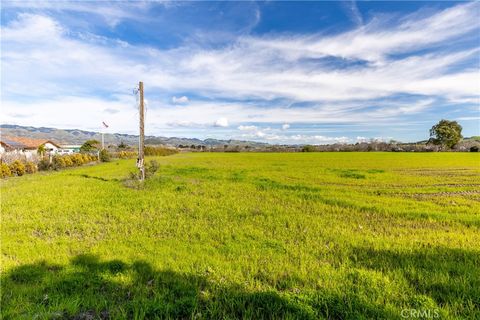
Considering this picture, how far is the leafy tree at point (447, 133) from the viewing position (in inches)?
3177

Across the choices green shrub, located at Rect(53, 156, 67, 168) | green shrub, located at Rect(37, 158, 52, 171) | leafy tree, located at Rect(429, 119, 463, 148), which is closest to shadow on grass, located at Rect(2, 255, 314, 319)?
green shrub, located at Rect(37, 158, 52, 171)

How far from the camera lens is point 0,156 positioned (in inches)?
923

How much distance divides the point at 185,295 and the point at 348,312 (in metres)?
2.55

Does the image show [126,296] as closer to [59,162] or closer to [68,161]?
[59,162]

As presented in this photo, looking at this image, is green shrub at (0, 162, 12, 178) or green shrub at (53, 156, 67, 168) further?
green shrub at (53, 156, 67, 168)

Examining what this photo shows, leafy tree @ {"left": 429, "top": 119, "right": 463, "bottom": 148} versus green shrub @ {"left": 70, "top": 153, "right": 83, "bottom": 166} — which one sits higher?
leafy tree @ {"left": 429, "top": 119, "right": 463, "bottom": 148}

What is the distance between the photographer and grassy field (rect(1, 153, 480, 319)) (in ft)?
12.0

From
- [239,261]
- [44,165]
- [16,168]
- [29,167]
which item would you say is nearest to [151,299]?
[239,261]

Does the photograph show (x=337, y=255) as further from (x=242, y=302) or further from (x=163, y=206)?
(x=163, y=206)

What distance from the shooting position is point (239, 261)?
5.14 meters

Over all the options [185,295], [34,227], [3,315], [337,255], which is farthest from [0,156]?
[337,255]

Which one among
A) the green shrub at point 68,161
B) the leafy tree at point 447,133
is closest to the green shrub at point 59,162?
the green shrub at point 68,161

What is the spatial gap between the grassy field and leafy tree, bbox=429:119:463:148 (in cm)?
9414

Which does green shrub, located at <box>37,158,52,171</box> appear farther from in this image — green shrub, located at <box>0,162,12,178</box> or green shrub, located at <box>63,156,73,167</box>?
green shrub, located at <box>0,162,12,178</box>
